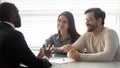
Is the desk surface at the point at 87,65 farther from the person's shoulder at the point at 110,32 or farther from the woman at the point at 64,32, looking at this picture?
the woman at the point at 64,32

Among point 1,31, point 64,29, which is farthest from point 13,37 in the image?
point 64,29

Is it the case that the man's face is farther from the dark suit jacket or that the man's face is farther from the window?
the dark suit jacket

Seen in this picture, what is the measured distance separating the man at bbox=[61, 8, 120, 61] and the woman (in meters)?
0.30

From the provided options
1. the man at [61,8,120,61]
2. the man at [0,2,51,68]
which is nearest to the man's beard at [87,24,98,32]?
the man at [61,8,120,61]

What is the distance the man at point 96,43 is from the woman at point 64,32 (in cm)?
30

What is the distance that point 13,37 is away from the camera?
6.57 feet

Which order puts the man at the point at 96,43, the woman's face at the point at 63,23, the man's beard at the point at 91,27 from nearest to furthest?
1. the man at the point at 96,43
2. the man's beard at the point at 91,27
3. the woman's face at the point at 63,23

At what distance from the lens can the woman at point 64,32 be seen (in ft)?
11.2

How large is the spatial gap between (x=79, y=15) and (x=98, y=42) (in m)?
0.94

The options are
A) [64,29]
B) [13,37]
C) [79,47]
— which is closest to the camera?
[13,37]

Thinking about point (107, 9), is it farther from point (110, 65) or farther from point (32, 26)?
point (110, 65)

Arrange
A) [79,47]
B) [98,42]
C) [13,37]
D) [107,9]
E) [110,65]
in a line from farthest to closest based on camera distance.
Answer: [107,9], [79,47], [98,42], [110,65], [13,37]

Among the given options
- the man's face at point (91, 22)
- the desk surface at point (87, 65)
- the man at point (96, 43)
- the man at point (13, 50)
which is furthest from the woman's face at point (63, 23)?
the man at point (13, 50)

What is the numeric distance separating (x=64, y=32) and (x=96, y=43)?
634mm
